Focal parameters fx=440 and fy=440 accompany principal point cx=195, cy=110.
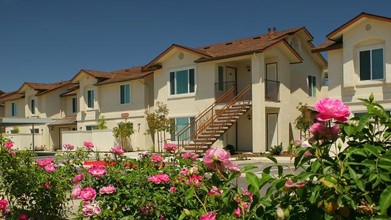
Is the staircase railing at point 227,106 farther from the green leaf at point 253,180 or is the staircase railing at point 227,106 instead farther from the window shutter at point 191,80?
the green leaf at point 253,180

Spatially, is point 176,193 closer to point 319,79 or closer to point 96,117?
point 319,79

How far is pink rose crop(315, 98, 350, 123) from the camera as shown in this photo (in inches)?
105

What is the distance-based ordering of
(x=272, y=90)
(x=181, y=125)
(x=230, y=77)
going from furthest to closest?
(x=181, y=125) → (x=230, y=77) → (x=272, y=90)

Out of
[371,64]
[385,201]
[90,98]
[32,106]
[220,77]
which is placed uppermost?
[371,64]

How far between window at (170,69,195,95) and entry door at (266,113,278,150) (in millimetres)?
5685

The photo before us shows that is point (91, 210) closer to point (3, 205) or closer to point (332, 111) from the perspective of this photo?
point (3, 205)

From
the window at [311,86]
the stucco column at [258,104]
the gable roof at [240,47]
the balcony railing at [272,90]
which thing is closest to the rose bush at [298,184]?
the stucco column at [258,104]

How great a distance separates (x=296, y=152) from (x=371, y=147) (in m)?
0.54

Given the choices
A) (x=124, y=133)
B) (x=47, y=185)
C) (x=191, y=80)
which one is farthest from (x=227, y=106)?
(x=47, y=185)

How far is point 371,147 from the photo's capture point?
253cm

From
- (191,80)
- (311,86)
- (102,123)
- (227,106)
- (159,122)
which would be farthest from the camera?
(102,123)

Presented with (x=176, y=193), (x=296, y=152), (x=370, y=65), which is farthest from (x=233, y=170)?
(x=370, y=65)

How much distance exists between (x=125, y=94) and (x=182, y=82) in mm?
7108

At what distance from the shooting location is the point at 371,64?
2319 cm
